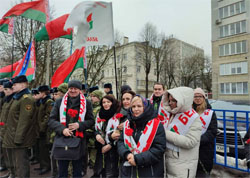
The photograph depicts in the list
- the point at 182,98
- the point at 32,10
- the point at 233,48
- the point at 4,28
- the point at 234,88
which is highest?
the point at 233,48

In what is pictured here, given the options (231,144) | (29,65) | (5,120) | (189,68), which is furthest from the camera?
(189,68)

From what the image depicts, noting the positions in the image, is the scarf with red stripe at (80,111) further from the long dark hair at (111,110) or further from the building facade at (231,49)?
the building facade at (231,49)

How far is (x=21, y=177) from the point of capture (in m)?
3.35

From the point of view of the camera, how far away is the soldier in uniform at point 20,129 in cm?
330

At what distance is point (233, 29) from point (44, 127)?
102 ft

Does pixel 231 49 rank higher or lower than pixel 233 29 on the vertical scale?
lower

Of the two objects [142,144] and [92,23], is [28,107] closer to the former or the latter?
[142,144]

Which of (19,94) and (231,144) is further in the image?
(231,144)

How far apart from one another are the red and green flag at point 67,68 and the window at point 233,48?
28.3 metres

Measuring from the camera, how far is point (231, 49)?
90.0 ft

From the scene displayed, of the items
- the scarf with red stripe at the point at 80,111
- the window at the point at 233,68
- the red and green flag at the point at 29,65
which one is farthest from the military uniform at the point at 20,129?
the window at the point at 233,68

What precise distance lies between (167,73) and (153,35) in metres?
6.96

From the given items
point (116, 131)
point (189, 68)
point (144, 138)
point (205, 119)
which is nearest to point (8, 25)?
point (116, 131)

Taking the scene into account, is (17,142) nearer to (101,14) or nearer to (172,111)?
(172,111)
